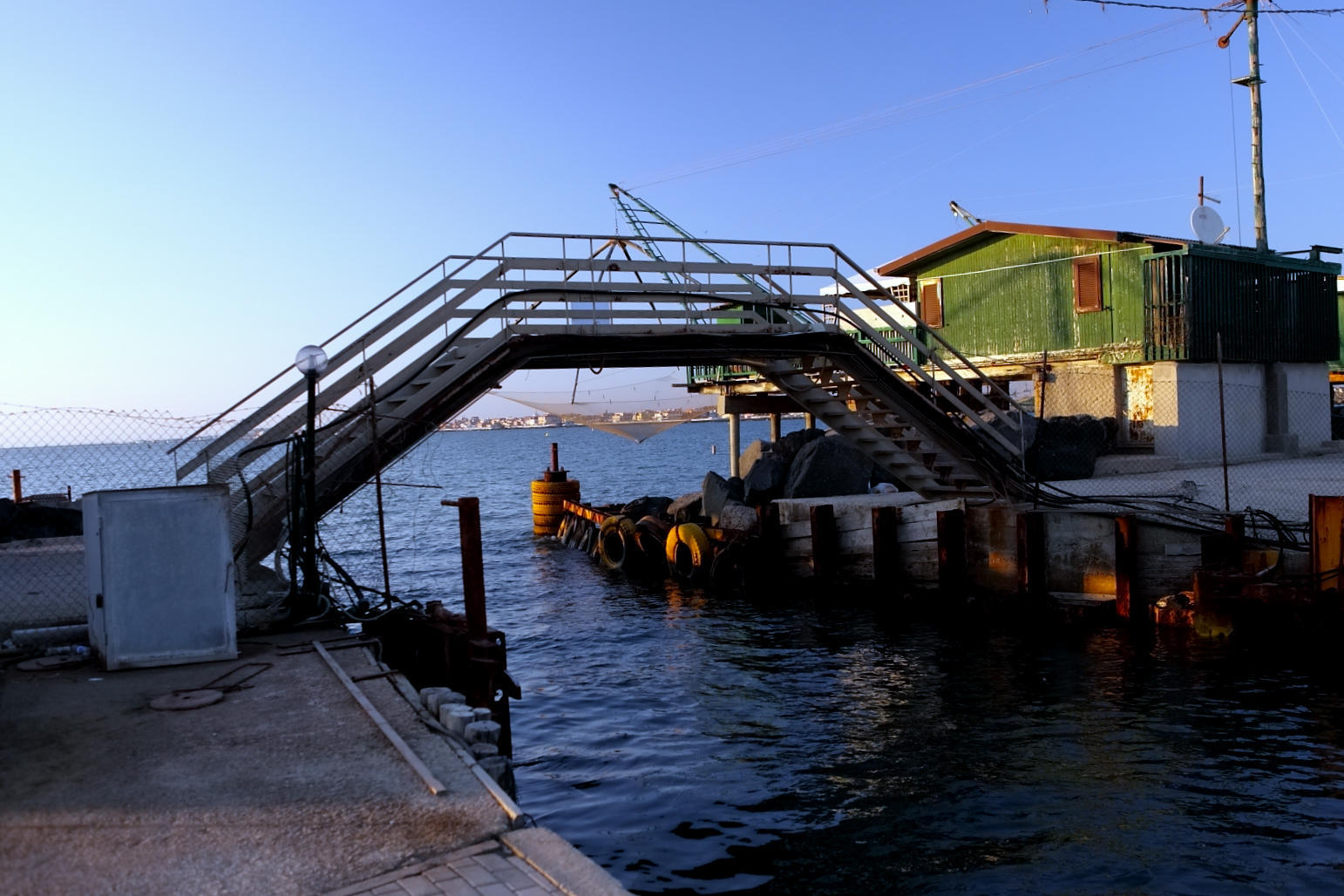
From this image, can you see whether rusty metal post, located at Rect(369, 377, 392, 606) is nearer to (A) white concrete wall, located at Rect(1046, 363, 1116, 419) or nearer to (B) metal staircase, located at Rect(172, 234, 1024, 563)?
(B) metal staircase, located at Rect(172, 234, 1024, 563)

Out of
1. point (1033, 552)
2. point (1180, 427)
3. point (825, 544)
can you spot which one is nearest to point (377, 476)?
point (1033, 552)

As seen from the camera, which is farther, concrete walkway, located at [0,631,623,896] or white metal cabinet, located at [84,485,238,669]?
white metal cabinet, located at [84,485,238,669]

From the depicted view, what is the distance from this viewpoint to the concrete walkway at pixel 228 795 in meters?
5.41

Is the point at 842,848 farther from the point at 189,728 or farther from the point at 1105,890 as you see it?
the point at 189,728

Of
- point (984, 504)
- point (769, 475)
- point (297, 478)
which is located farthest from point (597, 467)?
point (297, 478)

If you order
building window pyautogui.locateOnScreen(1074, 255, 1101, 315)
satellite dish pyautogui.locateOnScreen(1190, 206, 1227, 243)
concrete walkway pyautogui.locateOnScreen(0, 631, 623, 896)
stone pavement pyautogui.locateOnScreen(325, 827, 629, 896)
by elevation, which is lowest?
stone pavement pyautogui.locateOnScreen(325, 827, 629, 896)

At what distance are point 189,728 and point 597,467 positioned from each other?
324 feet

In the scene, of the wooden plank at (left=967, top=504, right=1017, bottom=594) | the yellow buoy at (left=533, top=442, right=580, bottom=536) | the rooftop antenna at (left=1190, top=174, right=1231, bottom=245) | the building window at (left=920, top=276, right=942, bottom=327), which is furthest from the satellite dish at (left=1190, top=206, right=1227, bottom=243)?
the yellow buoy at (left=533, top=442, right=580, bottom=536)

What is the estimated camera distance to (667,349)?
16.8 metres

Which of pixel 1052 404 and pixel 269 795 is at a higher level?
pixel 1052 404

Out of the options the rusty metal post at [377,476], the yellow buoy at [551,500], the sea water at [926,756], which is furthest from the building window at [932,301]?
the rusty metal post at [377,476]

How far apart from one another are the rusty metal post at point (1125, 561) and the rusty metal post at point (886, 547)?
4.69 metres

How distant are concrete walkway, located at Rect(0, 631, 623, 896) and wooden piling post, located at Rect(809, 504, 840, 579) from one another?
14218 millimetres

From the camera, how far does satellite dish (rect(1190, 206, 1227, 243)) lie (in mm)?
27375
